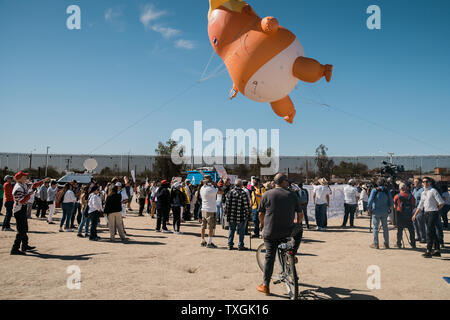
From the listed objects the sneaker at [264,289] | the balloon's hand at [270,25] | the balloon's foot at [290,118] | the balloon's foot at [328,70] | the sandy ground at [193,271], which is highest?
the balloon's hand at [270,25]

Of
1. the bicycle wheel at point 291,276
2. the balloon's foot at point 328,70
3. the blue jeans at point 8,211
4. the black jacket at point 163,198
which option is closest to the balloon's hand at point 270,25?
the balloon's foot at point 328,70

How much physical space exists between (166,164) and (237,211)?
34236 mm

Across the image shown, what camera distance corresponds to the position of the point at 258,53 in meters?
5.40

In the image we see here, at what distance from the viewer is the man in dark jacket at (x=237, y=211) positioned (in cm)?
789

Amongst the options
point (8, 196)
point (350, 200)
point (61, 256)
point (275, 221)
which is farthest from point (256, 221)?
point (8, 196)

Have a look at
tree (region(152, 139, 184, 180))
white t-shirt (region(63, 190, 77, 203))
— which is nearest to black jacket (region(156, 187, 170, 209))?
white t-shirt (region(63, 190, 77, 203))

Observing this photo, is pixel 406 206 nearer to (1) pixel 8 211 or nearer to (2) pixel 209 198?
(2) pixel 209 198

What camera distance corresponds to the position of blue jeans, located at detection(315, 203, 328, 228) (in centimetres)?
1152

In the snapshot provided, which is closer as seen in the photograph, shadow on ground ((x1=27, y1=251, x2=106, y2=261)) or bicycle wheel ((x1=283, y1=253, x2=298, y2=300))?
bicycle wheel ((x1=283, y1=253, x2=298, y2=300))

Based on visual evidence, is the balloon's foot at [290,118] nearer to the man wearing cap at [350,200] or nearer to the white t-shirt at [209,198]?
the white t-shirt at [209,198]

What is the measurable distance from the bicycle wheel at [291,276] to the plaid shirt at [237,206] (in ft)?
10.5

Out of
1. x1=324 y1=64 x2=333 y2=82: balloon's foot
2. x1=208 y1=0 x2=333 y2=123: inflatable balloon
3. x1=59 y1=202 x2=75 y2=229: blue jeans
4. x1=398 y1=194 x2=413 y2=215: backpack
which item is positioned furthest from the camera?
x1=59 y1=202 x2=75 y2=229: blue jeans

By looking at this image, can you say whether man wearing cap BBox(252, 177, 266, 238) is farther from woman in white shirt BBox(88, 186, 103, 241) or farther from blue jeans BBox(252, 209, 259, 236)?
woman in white shirt BBox(88, 186, 103, 241)

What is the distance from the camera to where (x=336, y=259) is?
691 cm
